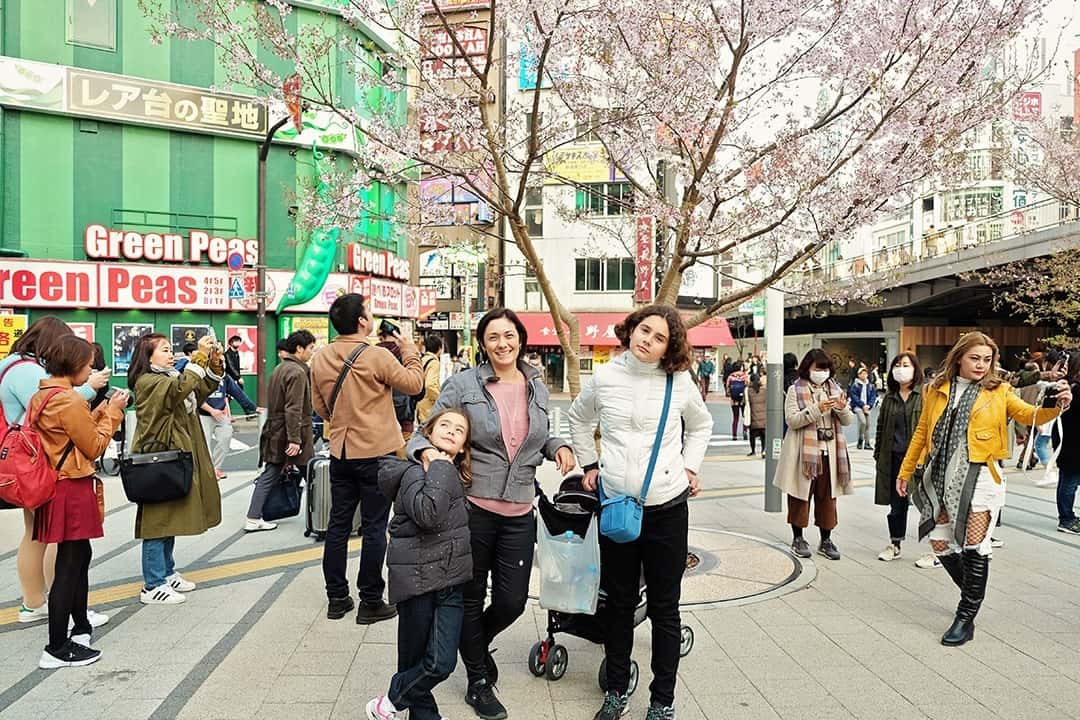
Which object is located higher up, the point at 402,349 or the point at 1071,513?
the point at 402,349

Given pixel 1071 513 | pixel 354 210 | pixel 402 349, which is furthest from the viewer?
pixel 1071 513

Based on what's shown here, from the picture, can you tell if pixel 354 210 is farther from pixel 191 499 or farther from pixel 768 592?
pixel 768 592

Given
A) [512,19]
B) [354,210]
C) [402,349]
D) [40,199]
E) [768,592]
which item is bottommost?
[768,592]

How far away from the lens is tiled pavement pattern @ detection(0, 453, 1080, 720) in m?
3.59

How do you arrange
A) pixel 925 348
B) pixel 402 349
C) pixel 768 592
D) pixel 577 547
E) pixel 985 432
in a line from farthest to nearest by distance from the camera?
pixel 925 348 < pixel 768 592 < pixel 402 349 < pixel 985 432 < pixel 577 547

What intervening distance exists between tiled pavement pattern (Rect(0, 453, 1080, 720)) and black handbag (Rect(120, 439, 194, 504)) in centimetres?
74

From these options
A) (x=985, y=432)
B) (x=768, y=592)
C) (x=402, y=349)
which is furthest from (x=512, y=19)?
(x=768, y=592)

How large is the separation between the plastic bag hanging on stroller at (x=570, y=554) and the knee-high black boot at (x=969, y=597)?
2.26m

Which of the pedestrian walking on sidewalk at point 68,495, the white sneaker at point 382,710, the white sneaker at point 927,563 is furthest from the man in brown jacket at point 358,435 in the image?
the white sneaker at point 927,563

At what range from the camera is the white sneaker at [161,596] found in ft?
16.6

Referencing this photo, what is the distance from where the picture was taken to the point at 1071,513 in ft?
24.7

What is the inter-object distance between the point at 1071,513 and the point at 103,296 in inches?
747

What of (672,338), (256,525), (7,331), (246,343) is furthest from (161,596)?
(246,343)

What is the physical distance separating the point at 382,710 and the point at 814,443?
3999mm
